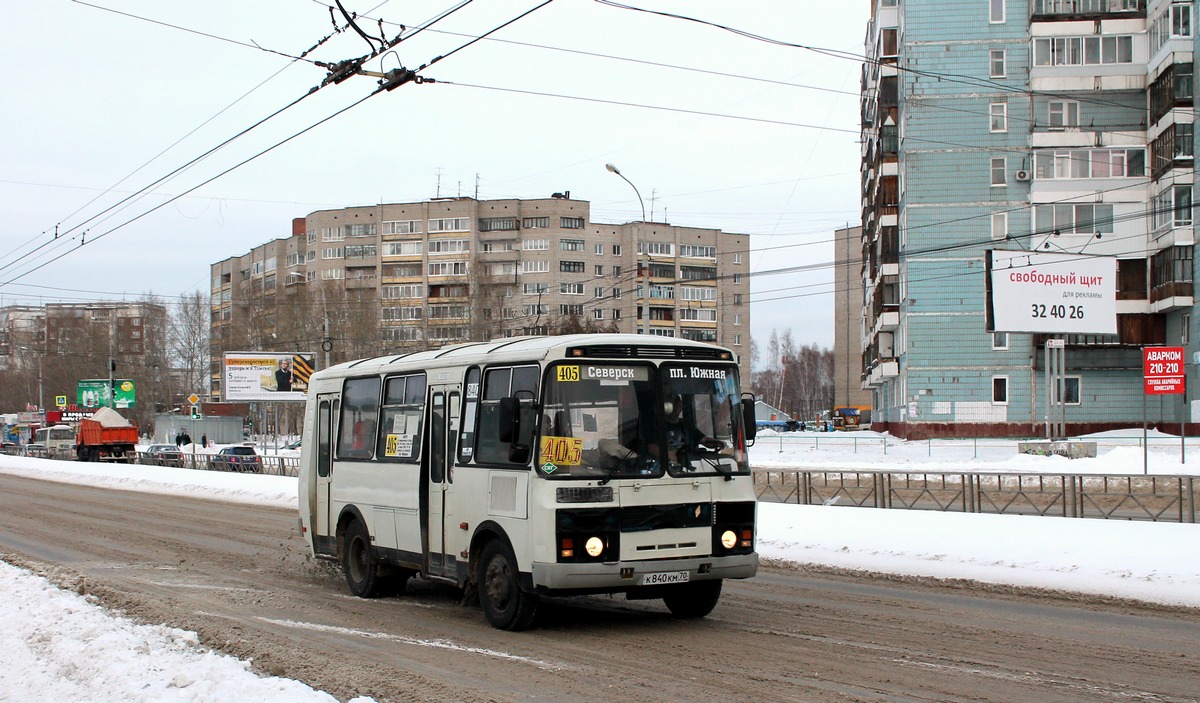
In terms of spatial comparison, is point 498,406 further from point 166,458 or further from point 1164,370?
point 166,458

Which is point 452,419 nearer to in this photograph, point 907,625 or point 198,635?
point 198,635

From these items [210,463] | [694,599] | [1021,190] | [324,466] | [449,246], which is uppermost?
[449,246]

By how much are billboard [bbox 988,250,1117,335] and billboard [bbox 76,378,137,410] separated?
228 ft

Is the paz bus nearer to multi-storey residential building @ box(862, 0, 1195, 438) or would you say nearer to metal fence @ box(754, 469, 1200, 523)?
metal fence @ box(754, 469, 1200, 523)

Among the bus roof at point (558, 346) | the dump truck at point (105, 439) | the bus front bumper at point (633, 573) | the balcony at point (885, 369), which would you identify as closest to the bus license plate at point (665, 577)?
the bus front bumper at point (633, 573)

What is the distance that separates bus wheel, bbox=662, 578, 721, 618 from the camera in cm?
1119

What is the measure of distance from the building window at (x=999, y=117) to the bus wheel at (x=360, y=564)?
47.3 m

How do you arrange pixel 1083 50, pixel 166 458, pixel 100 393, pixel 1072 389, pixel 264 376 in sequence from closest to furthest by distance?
pixel 1083 50 → pixel 1072 389 → pixel 264 376 → pixel 166 458 → pixel 100 393

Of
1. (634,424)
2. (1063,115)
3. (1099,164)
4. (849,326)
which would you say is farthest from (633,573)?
(849,326)

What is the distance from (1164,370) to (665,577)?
2479 cm

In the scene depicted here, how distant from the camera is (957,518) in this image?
1778cm

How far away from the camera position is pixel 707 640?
32.7 ft

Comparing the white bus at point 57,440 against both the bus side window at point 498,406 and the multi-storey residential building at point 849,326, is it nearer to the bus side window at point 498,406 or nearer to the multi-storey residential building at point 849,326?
the bus side window at point 498,406

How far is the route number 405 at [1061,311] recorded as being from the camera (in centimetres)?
4356
